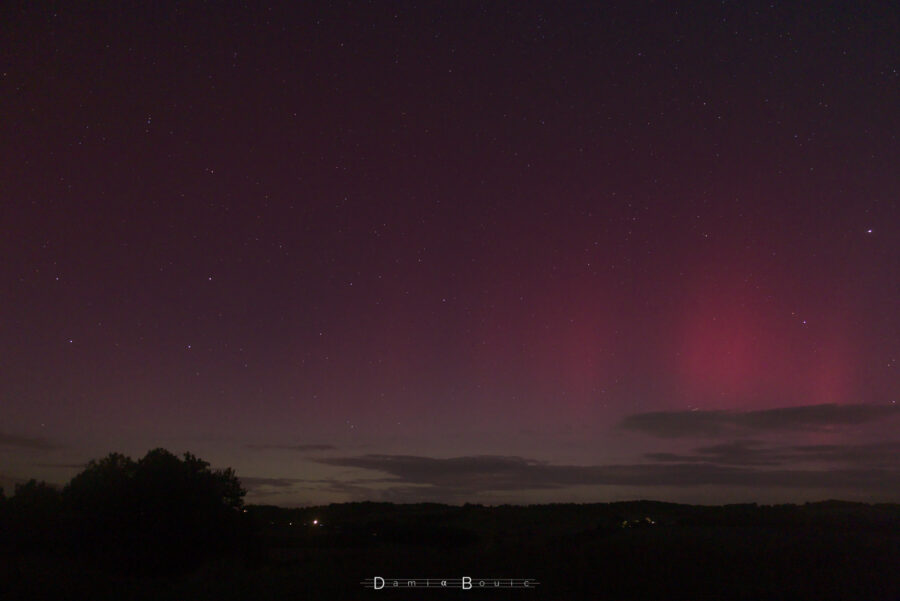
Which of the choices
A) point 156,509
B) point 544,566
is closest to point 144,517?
point 156,509

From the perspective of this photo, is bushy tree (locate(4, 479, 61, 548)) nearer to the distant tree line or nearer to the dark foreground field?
the distant tree line

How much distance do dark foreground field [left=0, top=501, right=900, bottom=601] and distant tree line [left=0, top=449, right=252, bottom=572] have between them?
0.46 metres

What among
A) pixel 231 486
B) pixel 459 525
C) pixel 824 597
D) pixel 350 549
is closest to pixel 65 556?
pixel 231 486

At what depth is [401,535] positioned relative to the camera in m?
46.4

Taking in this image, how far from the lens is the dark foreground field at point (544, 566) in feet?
77.6

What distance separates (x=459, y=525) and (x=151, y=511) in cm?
3242

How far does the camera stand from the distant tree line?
93.1 feet

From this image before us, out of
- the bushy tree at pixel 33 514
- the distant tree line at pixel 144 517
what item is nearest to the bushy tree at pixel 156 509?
the distant tree line at pixel 144 517

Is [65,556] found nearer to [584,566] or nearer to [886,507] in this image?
[584,566]

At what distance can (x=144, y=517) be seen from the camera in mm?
29016

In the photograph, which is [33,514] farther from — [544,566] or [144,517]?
[544,566]

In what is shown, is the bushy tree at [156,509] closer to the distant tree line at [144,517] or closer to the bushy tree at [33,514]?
the distant tree line at [144,517]

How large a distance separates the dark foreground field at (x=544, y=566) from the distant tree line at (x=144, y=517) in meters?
0.46

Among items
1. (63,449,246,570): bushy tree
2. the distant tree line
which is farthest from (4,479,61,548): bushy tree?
(63,449,246,570): bushy tree
